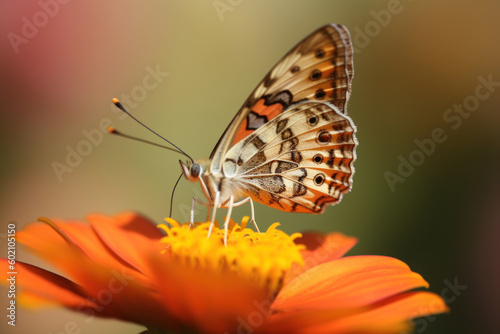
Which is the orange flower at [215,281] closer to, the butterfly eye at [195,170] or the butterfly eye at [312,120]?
the butterfly eye at [195,170]

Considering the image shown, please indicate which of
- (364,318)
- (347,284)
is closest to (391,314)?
(364,318)

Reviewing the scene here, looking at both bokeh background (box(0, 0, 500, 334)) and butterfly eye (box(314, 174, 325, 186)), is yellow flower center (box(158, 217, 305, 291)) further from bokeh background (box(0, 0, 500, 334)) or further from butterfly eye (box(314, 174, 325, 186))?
bokeh background (box(0, 0, 500, 334))

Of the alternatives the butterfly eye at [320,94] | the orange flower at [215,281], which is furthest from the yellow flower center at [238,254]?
the butterfly eye at [320,94]

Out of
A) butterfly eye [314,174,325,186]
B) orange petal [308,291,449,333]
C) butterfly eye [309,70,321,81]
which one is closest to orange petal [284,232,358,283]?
butterfly eye [314,174,325,186]

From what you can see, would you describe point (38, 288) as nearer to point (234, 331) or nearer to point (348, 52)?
point (234, 331)

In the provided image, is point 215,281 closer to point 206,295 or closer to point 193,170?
point 206,295

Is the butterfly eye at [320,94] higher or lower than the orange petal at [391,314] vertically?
higher

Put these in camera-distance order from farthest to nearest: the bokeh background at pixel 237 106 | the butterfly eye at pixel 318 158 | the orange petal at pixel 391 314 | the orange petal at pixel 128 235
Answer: the bokeh background at pixel 237 106
the butterfly eye at pixel 318 158
the orange petal at pixel 128 235
the orange petal at pixel 391 314
